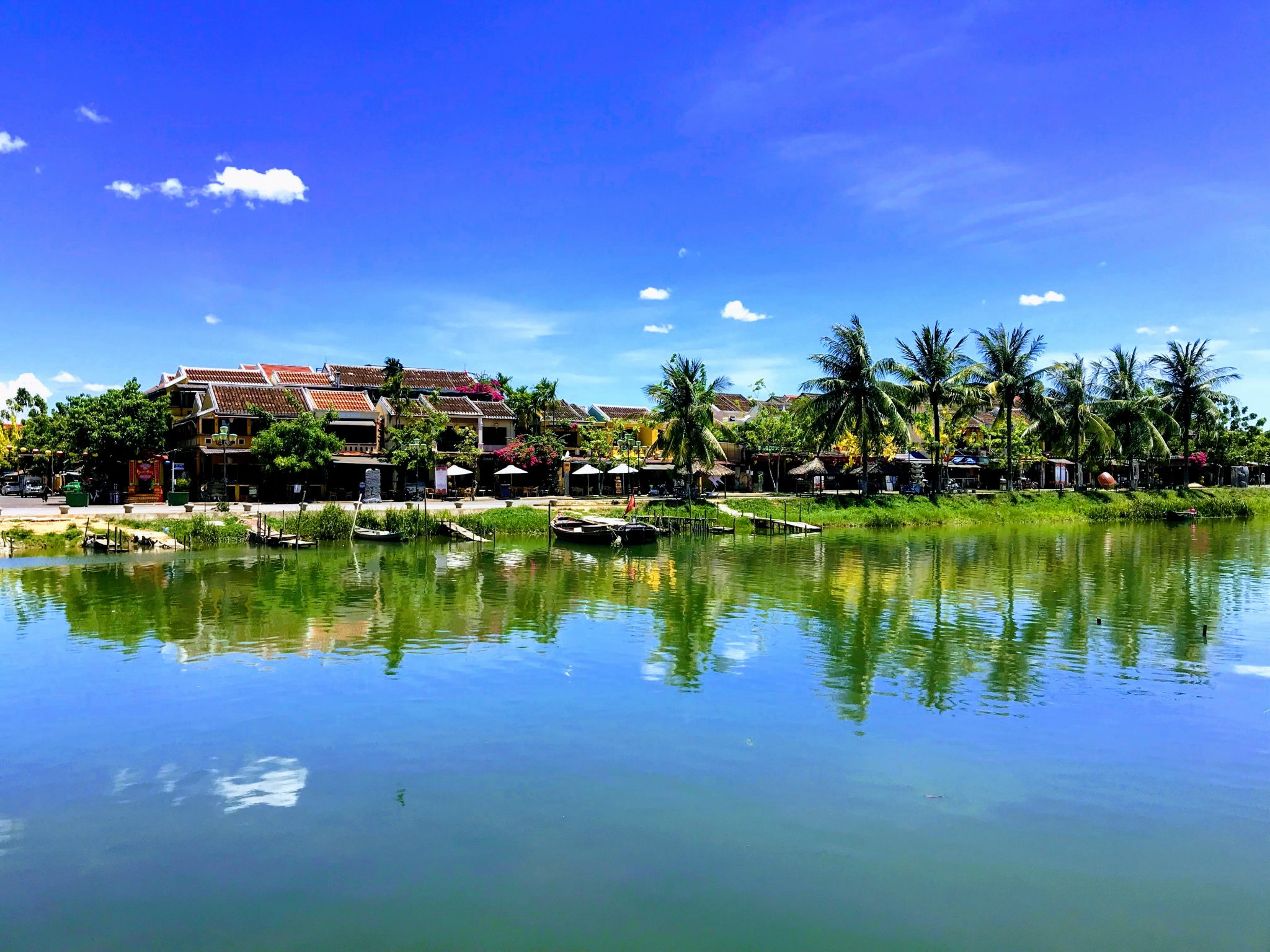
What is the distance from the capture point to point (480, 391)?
211 ft

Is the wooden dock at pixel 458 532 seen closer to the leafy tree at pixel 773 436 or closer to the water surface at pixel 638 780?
the water surface at pixel 638 780

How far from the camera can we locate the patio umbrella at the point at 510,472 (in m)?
51.6

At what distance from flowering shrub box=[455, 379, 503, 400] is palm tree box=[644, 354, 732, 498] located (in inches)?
706

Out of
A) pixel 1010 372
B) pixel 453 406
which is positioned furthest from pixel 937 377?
pixel 453 406

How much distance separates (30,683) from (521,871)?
12.8m

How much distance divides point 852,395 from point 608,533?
21127 millimetres

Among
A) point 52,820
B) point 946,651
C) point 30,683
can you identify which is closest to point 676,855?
point 52,820

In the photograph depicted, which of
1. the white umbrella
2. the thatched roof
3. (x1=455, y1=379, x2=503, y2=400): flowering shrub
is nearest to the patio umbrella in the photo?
the white umbrella

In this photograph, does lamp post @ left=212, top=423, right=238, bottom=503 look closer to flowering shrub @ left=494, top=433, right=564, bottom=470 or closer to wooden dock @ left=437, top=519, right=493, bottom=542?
wooden dock @ left=437, top=519, right=493, bottom=542

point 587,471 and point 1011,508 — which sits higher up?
point 587,471

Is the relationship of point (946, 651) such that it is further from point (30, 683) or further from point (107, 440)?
point (107, 440)

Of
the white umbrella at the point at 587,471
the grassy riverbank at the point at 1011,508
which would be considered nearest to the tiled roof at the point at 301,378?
the white umbrella at the point at 587,471

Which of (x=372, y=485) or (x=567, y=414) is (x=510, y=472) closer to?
(x=372, y=485)

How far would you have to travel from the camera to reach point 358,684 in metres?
15.4
